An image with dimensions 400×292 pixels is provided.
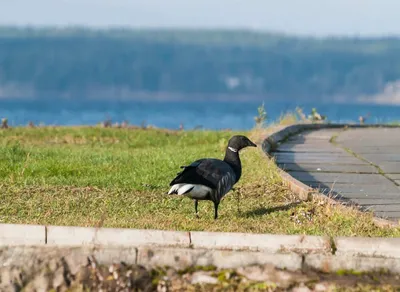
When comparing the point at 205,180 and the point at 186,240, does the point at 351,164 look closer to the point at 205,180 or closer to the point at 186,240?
the point at 205,180

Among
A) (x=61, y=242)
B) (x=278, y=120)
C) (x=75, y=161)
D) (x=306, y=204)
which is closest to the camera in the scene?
(x=61, y=242)

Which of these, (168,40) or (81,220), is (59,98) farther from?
(81,220)

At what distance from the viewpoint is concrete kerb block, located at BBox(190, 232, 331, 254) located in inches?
310

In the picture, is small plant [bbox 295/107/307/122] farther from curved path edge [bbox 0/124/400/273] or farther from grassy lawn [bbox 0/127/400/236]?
curved path edge [bbox 0/124/400/273]

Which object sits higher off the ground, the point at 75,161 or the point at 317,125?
the point at 317,125

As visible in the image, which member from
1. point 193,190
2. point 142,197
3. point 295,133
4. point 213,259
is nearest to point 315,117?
point 295,133

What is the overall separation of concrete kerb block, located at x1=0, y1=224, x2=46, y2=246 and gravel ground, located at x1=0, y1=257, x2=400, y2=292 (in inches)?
22.9

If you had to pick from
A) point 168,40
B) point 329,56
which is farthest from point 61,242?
point 168,40

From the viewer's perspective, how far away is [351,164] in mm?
14328

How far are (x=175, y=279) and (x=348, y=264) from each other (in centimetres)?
132

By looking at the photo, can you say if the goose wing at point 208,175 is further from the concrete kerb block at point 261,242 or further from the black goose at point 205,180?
the concrete kerb block at point 261,242

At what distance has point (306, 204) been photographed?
10.6 metres

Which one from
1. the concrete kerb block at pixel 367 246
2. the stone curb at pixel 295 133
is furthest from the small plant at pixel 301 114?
the concrete kerb block at pixel 367 246

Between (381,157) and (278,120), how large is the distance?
653 cm
